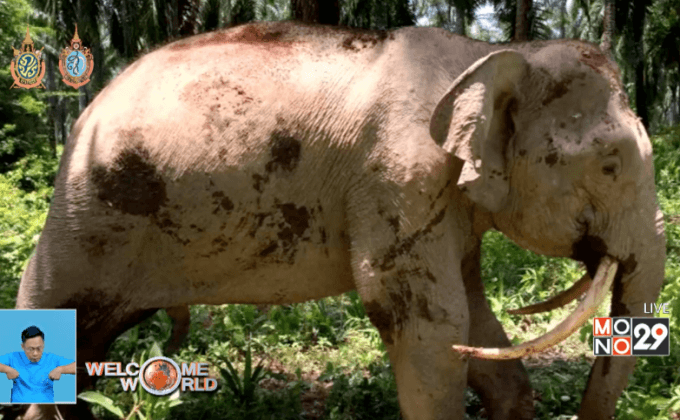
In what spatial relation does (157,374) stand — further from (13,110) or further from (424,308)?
(13,110)

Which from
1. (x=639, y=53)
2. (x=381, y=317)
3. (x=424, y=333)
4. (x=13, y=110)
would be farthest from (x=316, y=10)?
(x=639, y=53)

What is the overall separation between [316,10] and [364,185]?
154 inches

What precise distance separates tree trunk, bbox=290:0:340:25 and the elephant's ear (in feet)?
12.4

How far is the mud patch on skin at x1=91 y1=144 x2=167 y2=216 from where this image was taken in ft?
9.79

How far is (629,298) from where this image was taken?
2.99 meters

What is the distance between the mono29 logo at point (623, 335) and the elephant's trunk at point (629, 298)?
0.03 meters

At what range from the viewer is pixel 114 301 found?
309 centimetres

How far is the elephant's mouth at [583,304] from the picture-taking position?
283cm

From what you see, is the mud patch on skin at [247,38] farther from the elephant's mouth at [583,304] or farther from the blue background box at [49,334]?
the elephant's mouth at [583,304]

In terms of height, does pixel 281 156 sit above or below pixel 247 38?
below

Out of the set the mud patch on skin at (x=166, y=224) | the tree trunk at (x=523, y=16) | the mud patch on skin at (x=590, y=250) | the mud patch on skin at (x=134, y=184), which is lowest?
the mud patch on skin at (x=590, y=250)

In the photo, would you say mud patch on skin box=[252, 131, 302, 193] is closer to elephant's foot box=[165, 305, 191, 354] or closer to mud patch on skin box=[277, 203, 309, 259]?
mud patch on skin box=[277, 203, 309, 259]

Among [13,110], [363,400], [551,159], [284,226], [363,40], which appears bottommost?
[363,400]

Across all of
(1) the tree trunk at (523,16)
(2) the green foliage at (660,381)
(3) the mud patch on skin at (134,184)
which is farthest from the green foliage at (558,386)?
(1) the tree trunk at (523,16)
